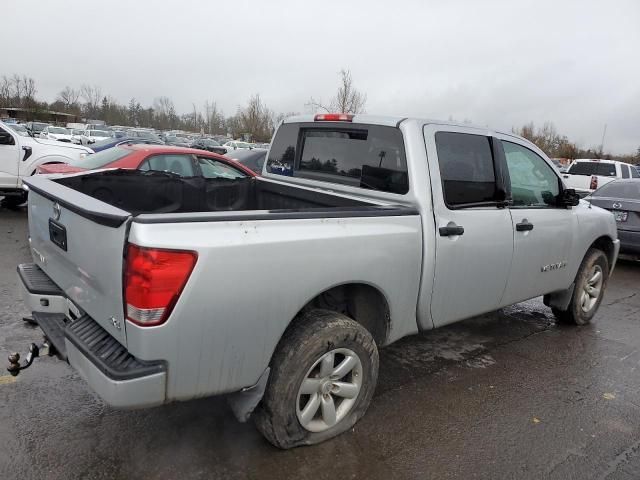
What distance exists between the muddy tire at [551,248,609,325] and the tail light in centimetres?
424

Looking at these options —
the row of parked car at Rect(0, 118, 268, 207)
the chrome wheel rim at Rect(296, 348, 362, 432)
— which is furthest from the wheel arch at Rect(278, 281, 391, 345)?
the row of parked car at Rect(0, 118, 268, 207)

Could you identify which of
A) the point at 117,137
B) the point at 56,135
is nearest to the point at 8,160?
the point at 117,137

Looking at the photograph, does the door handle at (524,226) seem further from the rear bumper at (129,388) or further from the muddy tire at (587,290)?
the rear bumper at (129,388)

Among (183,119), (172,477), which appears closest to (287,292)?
(172,477)

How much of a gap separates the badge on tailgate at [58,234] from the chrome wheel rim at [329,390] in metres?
1.53

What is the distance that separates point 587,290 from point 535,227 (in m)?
1.66

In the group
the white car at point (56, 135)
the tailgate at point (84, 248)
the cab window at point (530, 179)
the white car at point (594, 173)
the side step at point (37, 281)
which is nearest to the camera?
the tailgate at point (84, 248)

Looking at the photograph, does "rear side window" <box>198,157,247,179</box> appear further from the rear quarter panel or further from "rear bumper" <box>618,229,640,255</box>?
"rear bumper" <box>618,229,640,255</box>

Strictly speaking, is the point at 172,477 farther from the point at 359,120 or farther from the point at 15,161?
the point at 15,161

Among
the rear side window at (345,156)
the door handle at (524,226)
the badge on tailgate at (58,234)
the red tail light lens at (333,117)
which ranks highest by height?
the red tail light lens at (333,117)

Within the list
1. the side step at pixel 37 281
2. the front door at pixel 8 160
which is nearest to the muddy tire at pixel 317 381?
the side step at pixel 37 281

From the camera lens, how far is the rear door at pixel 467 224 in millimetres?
3338

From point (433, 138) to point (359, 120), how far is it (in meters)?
0.61

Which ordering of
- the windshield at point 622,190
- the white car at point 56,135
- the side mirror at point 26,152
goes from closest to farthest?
the windshield at point 622,190, the side mirror at point 26,152, the white car at point 56,135
